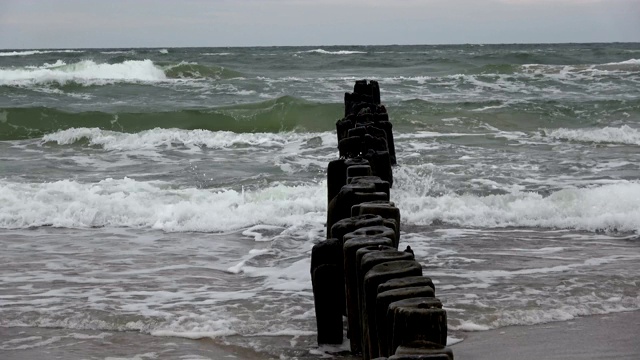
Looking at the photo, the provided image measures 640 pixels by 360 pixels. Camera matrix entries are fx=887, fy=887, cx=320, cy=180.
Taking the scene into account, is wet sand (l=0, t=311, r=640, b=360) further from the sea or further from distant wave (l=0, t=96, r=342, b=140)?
distant wave (l=0, t=96, r=342, b=140)

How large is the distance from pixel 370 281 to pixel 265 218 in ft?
20.3

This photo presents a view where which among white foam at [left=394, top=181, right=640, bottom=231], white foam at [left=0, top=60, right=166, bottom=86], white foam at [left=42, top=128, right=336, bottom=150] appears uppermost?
white foam at [left=0, top=60, right=166, bottom=86]

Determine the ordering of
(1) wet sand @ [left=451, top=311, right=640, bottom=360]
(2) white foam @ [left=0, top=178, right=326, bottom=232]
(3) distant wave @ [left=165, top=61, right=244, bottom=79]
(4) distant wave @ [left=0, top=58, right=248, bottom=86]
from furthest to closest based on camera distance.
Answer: (3) distant wave @ [left=165, top=61, right=244, bottom=79] → (4) distant wave @ [left=0, top=58, right=248, bottom=86] → (2) white foam @ [left=0, top=178, right=326, bottom=232] → (1) wet sand @ [left=451, top=311, right=640, bottom=360]

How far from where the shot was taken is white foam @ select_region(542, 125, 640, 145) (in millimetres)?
15672

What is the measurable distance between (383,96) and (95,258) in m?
16.6

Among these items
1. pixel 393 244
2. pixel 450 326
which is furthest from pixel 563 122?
pixel 393 244

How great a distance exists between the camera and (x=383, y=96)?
23.6 m

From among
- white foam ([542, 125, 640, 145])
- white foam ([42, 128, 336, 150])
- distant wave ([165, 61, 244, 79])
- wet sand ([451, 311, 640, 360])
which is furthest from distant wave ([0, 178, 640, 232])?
distant wave ([165, 61, 244, 79])

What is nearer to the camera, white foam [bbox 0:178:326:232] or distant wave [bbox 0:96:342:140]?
white foam [bbox 0:178:326:232]

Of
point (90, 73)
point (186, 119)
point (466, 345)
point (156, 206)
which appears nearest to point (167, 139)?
point (186, 119)

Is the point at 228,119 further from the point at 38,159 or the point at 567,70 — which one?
the point at 567,70

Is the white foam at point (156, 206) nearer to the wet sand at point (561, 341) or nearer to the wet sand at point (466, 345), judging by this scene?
the wet sand at point (466, 345)

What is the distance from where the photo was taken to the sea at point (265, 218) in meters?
5.72

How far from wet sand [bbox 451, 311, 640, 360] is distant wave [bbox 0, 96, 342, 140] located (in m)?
13.4
